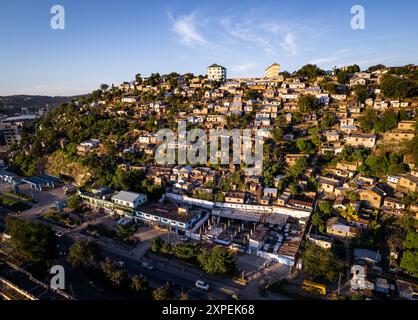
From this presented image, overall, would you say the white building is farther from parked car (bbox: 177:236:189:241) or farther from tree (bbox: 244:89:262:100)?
tree (bbox: 244:89:262:100)

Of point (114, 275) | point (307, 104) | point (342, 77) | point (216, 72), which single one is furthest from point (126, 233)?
point (216, 72)

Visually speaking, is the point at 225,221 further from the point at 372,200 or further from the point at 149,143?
the point at 149,143

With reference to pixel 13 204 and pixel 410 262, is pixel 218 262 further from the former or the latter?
pixel 13 204

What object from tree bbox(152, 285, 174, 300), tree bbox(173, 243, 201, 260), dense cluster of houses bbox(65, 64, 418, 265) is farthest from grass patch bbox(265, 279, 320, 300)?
tree bbox(152, 285, 174, 300)

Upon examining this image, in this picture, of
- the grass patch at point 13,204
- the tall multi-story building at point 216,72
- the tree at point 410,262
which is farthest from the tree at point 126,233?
the tall multi-story building at point 216,72
